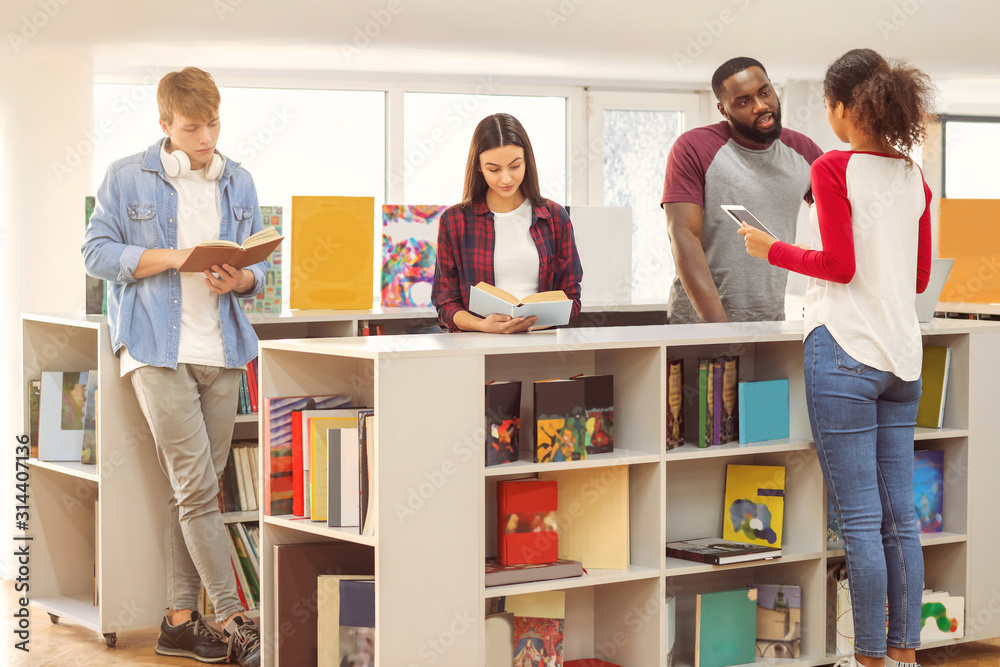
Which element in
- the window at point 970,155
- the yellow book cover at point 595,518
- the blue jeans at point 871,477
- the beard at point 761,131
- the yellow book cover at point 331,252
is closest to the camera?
the blue jeans at point 871,477

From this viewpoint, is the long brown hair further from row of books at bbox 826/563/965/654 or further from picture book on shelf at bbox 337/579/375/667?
row of books at bbox 826/563/965/654

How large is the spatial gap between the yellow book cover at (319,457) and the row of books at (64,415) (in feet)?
4.46

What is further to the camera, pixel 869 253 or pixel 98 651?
pixel 98 651

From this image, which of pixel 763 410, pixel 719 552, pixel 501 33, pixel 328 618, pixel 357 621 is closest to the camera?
pixel 357 621

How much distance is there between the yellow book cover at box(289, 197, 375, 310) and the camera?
3793 mm

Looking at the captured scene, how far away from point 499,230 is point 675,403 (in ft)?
2.39

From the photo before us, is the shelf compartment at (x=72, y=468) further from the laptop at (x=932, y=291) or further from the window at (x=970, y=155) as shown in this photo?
the window at (x=970, y=155)

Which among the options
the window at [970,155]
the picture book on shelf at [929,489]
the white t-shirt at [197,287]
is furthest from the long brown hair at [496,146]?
the window at [970,155]

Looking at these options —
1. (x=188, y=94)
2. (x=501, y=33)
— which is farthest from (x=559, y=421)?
(x=501, y=33)

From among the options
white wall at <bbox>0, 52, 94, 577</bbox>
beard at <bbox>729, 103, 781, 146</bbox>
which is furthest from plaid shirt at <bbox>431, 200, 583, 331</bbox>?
white wall at <bbox>0, 52, 94, 577</bbox>

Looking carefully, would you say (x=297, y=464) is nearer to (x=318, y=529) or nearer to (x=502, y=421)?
(x=318, y=529)

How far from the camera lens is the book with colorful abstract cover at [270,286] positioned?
→ 3670 mm

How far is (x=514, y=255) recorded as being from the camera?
3068mm

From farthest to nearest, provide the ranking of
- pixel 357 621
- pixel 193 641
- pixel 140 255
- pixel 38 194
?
pixel 38 194 → pixel 193 641 → pixel 140 255 → pixel 357 621
